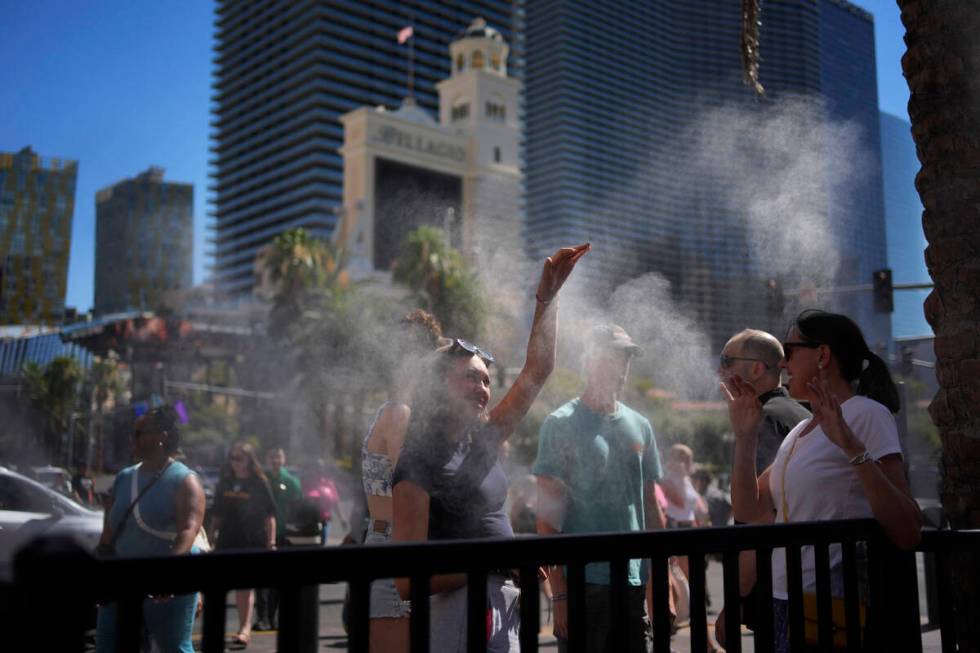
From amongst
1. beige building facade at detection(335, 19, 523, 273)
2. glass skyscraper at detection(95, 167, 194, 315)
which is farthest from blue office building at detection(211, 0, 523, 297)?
beige building facade at detection(335, 19, 523, 273)

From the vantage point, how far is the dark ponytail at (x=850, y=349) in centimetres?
274

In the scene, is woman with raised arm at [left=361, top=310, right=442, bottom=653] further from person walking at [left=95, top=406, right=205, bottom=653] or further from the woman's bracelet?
the woman's bracelet

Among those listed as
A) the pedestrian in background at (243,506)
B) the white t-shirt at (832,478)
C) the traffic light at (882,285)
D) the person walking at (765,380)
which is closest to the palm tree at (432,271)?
the traffic light at (882,285)

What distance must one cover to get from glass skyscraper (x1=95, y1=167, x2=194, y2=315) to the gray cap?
410 ft

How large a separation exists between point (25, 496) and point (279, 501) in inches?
90.5

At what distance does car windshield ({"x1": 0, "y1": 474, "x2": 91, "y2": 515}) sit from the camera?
7.66 meters

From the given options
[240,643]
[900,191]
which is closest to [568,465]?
[900,191]

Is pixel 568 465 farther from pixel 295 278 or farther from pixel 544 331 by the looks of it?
pixel 295 278

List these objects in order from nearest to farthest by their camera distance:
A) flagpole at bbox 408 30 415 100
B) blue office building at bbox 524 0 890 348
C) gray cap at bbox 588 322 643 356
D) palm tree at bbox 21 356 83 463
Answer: gray cap at bbox 588 322 643 356 → blue office building at bbox 524 0 890 348 → palm tree at bbox 21 356 83 463 → flagpole at bbox 408 30 415 100

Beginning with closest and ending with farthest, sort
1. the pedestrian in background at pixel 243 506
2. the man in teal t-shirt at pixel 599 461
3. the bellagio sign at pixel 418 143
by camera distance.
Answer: the man in teal t-shirt at pixel 599 461 → the pedestrian in background at pixel 243 506 → the bellagio sign at pixel 418 143

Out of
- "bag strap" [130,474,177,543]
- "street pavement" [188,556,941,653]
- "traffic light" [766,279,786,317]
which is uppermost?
"traffic light" [766,279,786,317]

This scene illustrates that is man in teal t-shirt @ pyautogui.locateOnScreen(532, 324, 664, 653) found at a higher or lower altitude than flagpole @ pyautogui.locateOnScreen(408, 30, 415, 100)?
lower

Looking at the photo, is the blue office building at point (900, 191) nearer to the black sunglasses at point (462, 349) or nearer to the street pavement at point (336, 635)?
the street pavement at point (336, 635)

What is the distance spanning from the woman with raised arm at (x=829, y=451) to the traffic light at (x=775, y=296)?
13.0ft
